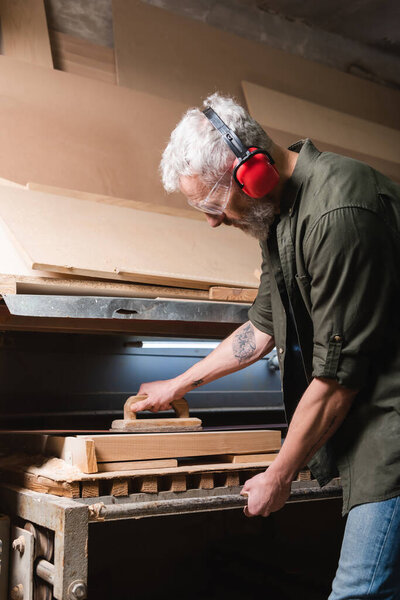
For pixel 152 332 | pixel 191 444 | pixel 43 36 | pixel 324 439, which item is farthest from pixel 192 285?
pixel 43 36

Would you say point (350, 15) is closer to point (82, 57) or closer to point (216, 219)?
point (82, 57)

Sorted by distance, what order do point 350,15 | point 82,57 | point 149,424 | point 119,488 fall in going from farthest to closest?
point 350,15 < point 82,57 < point 149,424 < point 119,488

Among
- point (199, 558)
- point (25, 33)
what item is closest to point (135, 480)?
point (199, 558)

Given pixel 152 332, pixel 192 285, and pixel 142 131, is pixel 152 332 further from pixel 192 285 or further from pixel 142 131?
pixel 142 131

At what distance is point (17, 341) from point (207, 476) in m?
1.40

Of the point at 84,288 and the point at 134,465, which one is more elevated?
the point at 84,288

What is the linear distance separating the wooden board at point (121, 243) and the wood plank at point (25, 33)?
1.09 meters

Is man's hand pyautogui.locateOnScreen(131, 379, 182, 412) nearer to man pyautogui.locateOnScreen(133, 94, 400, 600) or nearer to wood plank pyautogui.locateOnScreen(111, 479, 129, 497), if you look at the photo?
wood plank pyautogui.locateOnScreen(111, 479, 129, 497)

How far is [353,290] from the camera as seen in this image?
155 cm

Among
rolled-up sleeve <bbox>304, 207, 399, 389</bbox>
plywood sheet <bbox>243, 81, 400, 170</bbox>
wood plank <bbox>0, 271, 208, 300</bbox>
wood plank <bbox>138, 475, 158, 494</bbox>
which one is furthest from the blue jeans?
plywood sheet <bbox>243, 81, 400, 170</bbox>

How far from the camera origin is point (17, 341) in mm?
3055

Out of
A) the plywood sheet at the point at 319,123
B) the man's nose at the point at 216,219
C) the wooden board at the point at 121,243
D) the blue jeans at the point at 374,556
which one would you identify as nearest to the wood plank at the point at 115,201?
the wooden board at the point at 121,243

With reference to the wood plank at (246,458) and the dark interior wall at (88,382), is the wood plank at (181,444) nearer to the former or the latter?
the wood plank at (246,458)

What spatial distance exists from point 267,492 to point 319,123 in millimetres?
3053
